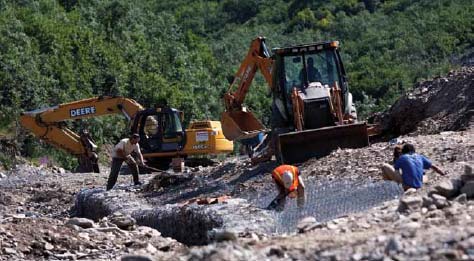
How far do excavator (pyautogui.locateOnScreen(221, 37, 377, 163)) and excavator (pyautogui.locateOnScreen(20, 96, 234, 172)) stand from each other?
624 cm

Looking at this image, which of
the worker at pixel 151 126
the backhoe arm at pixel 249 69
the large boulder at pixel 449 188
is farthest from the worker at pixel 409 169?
the worker at pixel 151 126

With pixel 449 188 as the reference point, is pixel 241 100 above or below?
above

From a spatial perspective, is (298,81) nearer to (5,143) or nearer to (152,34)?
(5,143)

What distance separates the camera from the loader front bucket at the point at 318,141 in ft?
61.7

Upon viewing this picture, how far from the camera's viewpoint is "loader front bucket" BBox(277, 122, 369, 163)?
1881 centimetres

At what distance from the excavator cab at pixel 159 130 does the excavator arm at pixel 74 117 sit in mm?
713

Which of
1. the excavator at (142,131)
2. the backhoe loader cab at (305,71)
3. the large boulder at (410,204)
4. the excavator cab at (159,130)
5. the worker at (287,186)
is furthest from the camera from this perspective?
the excavator at (142,131)

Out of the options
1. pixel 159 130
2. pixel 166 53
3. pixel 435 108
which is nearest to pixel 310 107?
pixel 435 108

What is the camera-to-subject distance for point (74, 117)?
95.1 ft

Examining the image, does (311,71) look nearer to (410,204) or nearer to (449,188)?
(449,188)

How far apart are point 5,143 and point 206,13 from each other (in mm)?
44502

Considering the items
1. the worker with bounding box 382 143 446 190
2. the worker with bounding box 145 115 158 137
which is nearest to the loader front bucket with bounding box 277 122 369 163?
the worker with bounding box 382 143 446 190

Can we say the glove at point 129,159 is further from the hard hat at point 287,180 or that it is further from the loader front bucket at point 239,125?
the hard hat at point 287,180

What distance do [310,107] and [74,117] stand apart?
1064cm
